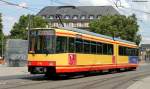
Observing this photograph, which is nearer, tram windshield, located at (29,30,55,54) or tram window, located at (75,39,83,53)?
tram windshield, located at (29,30,55,54)

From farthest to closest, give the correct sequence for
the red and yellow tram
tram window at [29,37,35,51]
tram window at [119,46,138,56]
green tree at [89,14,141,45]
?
green tree at [89,14,141,45], tram window at [119,46,138,56], tram window at [29,37,35,51], the red and yellow tram

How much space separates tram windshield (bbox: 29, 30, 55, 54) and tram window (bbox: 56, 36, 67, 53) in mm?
306

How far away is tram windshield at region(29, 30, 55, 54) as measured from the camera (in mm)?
28625

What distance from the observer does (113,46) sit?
41.2 meters

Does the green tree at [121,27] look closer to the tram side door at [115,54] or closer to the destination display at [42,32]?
the tram side door at [115,54]

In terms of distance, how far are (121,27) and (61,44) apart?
278 ft

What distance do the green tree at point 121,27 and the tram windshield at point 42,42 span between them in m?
79.4

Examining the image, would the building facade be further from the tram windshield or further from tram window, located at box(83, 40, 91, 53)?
the tram windshield

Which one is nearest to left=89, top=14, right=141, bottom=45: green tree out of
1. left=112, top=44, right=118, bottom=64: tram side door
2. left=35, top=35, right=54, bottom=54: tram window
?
left=112, top=44, right=118, bottom=64: tram side door

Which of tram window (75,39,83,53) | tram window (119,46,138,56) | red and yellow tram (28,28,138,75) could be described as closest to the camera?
red and yellow tram (28,28,138,75)

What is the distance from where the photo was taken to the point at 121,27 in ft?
370

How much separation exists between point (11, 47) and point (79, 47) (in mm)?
22515

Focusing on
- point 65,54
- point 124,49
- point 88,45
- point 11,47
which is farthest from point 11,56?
point 65,54

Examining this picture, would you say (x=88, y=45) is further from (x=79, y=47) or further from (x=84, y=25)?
(x=84, y=25)
